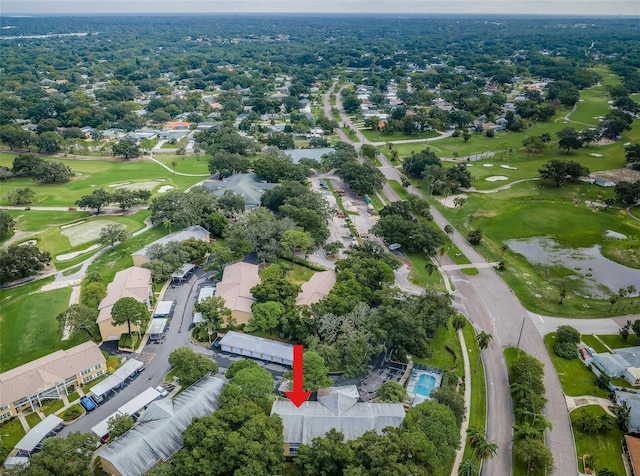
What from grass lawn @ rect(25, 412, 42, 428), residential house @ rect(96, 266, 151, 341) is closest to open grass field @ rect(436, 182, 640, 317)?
residential house @ rect(96, 266, 151, 341)

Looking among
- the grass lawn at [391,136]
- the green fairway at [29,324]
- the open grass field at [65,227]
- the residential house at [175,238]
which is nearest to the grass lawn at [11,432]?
the green fairway at [29,324]

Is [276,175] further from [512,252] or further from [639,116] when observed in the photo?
[639,116]

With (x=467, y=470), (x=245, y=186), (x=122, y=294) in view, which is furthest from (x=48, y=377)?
(x=245, y=186)

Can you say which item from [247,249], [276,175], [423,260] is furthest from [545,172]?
[247,249]

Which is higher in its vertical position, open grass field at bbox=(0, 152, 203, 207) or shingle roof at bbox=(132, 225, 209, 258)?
shingle roof at bbox=(132, 225, 209, 258)

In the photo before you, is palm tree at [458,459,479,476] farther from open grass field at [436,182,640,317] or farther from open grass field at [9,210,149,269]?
open grass field at [9,210,149,269]

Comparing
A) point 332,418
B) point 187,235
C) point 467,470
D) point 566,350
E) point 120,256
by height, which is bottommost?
point 120,256

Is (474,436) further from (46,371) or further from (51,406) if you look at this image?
(46,371)
